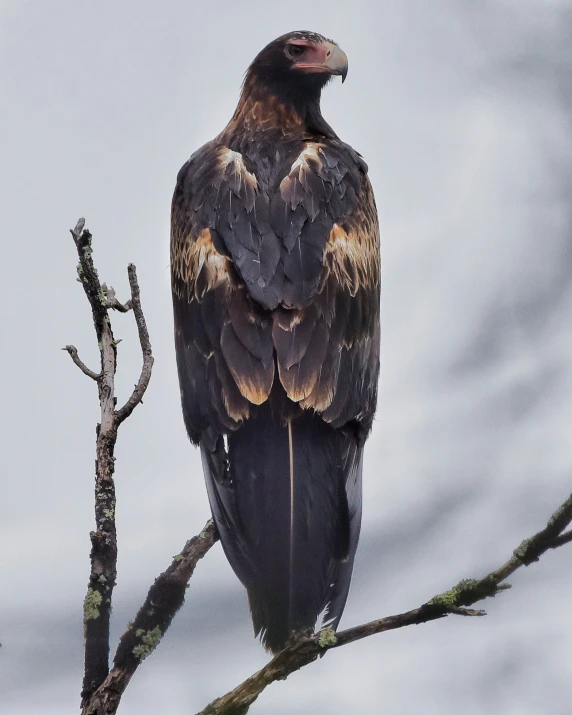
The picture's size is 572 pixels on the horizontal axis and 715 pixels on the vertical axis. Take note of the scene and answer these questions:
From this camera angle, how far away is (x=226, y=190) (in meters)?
2.74

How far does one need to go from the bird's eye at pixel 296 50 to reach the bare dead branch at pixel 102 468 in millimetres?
1026

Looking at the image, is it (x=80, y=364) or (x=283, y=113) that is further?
(x=283, y=113)

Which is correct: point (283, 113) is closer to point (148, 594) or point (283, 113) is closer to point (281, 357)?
point (281, 357)

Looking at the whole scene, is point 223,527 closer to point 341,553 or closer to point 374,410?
point 341,553

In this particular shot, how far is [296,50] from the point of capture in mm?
3074

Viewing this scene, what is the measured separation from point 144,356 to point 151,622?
0.63m

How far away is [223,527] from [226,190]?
967 millimetres

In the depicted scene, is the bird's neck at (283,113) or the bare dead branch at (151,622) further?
the bird's neck at (283,113)

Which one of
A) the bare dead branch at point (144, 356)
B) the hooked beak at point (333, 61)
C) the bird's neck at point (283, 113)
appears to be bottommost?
the bare dead branch at point (144, 356)

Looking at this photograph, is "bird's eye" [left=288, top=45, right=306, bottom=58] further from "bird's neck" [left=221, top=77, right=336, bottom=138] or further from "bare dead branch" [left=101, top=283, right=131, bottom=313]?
"bare dead branch" [left=101, top=283, right=131, bottom=313]

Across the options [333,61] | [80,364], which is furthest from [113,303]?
[333,61]

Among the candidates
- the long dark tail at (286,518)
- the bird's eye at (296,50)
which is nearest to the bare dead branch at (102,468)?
the long dark tail at (286,518)

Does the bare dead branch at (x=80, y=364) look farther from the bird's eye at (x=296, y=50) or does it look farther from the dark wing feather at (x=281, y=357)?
the bird's eye at (x=296, y=50)

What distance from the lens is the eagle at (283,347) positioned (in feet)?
7.38
